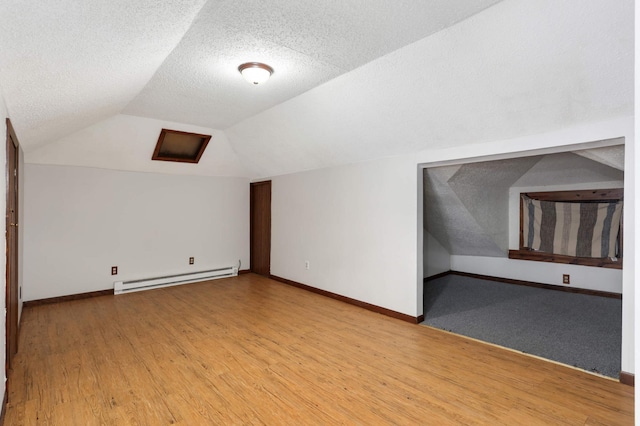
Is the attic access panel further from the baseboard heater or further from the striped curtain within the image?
the striped curtain

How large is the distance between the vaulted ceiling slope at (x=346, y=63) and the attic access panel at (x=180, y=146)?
92 centimetres

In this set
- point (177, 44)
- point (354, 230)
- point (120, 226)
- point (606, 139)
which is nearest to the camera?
point (177, 44)

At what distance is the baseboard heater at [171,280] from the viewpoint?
15.6ft

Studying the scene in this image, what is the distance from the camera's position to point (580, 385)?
2.30 meters

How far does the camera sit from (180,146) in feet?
16.2

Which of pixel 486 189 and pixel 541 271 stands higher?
pixel 486 189

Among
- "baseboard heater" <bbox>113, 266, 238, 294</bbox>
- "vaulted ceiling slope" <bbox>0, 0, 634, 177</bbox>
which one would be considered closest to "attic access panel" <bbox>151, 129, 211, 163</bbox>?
"vaulted ceiling slope" <bbox>0, 0, 634, 177</bbox>

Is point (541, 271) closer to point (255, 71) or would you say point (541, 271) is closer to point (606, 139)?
point (606, 139)

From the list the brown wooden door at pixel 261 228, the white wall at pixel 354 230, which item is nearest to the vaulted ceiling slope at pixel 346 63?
the white wall at pixel 354 230

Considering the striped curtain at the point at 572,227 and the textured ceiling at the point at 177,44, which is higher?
the textured ceiling at the point at 177,44

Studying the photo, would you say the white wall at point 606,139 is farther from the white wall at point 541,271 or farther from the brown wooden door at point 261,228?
the brown wooden door at point 261,228

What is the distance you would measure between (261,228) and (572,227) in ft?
16.1

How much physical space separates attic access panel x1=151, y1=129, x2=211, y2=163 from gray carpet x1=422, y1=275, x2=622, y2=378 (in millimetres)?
3963

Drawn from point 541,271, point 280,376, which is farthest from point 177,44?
point 541,271
